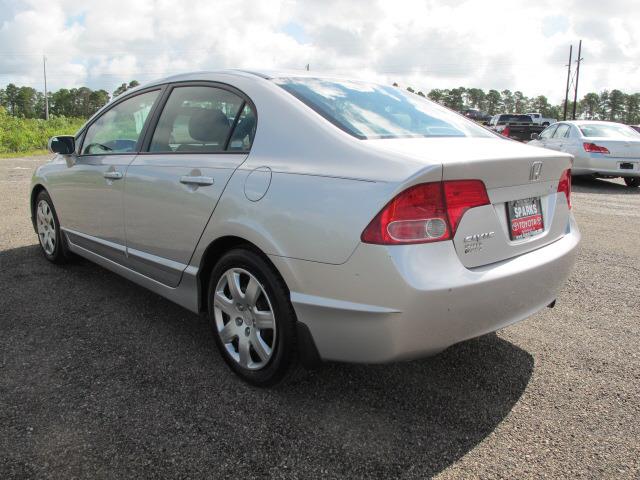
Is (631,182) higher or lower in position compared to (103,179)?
lower

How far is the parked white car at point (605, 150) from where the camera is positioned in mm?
11070

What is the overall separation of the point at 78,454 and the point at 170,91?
7.29 feet

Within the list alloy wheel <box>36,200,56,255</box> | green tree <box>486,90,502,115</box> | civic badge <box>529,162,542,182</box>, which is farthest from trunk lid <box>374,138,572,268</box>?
green tree <box>486,90,502,115</box>

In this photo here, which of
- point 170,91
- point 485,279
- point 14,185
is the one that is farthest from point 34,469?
point 14,185

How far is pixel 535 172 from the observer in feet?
8.41

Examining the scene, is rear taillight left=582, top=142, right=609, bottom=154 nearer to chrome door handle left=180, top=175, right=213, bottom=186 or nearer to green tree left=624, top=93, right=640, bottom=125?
chrome door handle left=180, top=175, right=213, bottom=186

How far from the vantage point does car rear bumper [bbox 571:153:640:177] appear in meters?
11.0

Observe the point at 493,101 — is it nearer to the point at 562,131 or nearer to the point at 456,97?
the point at 456,97

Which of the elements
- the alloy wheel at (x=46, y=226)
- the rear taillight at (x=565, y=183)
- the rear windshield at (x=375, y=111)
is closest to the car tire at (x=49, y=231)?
the alloy wheel at (x=46, y=226)

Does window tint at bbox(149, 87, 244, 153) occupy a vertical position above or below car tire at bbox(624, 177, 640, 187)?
above

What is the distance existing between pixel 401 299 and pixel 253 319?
88 centimetres

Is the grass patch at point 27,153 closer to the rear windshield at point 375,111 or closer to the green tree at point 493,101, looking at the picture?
the rear windshield at point 375,111

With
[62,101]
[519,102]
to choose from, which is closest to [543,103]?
[519,102]

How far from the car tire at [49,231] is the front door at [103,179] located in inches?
8.9
